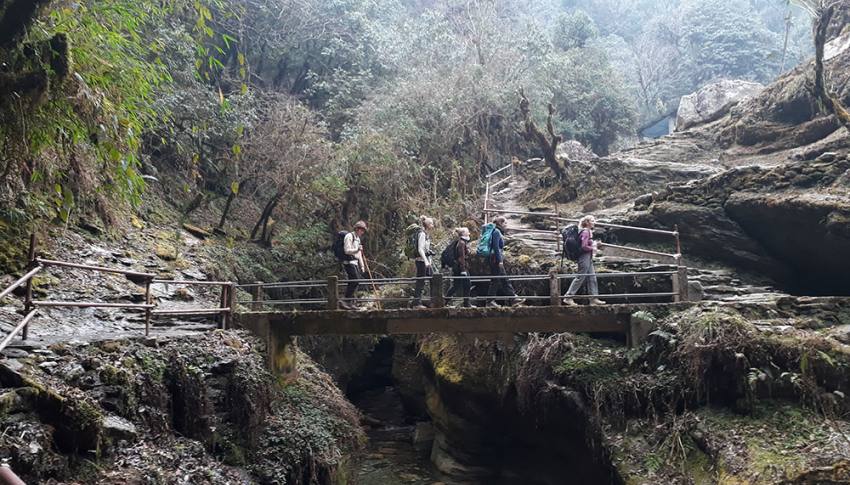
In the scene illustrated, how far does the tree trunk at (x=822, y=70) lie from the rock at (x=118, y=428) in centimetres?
1460

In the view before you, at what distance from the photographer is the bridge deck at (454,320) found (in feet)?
32.6

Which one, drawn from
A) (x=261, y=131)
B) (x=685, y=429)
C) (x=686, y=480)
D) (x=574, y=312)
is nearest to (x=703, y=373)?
(x=685, y=429)

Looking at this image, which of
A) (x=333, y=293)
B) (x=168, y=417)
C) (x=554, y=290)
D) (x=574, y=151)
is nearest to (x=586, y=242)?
(x=554, y=290)

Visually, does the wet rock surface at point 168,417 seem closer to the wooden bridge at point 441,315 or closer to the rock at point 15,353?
the rock at point 15,353

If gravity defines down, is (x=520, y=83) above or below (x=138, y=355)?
above

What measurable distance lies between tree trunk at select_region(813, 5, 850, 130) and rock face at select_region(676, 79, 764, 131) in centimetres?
865

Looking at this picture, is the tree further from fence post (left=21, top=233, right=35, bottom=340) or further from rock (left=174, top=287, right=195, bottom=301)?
fence post (left=21, top=233, right=35, bottom=340)

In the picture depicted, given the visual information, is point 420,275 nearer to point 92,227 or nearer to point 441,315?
point 441,315

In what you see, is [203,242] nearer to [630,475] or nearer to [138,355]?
[138,355]

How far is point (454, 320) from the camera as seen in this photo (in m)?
10.4

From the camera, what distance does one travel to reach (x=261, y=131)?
17875 mm

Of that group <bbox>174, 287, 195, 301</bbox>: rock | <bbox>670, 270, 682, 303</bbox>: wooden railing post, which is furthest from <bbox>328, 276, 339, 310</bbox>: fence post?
<bbox>670, 270, 682, 303</bbox>: wooden railing post

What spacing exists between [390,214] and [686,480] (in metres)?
12.9

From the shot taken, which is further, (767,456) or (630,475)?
(630,475)
